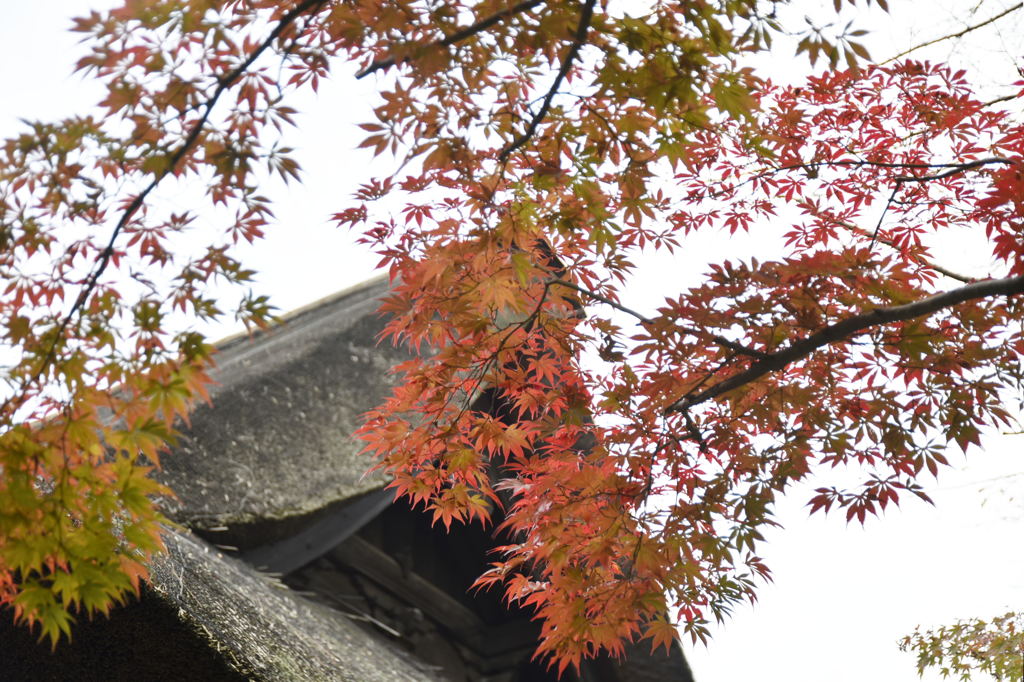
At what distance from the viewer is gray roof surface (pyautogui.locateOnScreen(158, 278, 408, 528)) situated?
12.5 ft

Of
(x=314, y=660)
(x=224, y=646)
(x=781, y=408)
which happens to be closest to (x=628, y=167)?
(x=781, y=408)

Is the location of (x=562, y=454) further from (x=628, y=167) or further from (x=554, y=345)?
(x=628, y=167)

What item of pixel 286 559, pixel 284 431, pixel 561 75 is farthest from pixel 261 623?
pixel 561 75

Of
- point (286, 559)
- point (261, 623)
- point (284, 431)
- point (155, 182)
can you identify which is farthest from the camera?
point (284, 431)

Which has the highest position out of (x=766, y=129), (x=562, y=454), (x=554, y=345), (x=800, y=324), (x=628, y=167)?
(x=766, y=129)

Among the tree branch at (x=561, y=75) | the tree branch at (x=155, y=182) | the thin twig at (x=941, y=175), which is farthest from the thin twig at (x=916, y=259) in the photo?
the tree branch at (x=155, y=182)

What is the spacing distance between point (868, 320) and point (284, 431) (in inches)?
116

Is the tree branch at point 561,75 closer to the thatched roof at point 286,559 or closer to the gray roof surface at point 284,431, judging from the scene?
the thatched roof at point 286,559

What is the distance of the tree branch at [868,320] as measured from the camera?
2479 millimetres

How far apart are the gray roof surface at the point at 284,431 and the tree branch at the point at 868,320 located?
6.55 feet

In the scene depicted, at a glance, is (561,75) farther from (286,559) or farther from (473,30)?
(286,559)

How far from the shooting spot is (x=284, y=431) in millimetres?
4383

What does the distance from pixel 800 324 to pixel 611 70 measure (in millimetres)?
1010

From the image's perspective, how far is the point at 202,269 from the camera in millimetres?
2158
